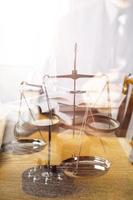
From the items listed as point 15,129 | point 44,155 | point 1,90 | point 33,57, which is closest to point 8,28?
point 33,57

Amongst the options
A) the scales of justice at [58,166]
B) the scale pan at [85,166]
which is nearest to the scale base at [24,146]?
the scales of justice at [58,166]

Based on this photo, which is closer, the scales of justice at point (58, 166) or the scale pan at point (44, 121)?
the scales of justice at point (58, 166)

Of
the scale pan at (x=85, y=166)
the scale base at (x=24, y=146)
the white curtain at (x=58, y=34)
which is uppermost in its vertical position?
the white curtain at (x=58, y=34)

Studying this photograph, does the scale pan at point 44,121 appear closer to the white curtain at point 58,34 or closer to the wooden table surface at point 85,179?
the wooden table surface at point 85,179

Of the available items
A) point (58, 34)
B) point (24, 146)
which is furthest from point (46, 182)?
point (58, 34)

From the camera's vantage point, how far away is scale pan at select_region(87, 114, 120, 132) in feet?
3.17

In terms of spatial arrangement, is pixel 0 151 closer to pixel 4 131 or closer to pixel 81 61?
pixel 4 131

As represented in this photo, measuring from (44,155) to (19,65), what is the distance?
38cm

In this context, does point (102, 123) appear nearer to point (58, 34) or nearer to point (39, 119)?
point (39, 119)

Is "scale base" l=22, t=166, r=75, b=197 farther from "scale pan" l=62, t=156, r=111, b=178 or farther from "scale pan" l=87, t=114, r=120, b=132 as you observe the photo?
"scale pan" l=87, t=114, r=120, b=132

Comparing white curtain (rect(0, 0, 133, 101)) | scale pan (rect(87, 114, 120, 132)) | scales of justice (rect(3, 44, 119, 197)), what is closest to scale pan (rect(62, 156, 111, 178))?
scales of justice (rect(3, 44, 119, 197))

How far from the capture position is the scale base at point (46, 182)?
2.48 feet

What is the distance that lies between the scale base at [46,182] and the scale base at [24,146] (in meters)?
0.09

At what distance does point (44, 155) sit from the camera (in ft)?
2.97
